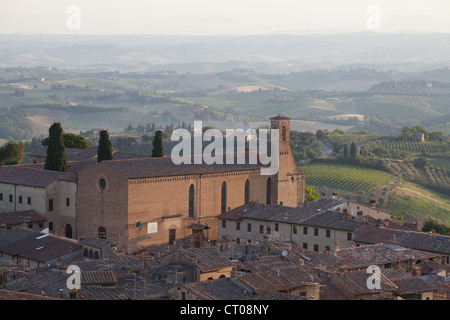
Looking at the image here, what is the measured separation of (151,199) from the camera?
Result: 133ft

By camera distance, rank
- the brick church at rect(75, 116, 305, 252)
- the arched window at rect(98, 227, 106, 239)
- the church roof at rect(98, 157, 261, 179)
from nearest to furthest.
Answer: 1. the brick church at rect(75, 116, 305, 252)
2. the arched window at rect(98, 227, 106, 239)
3. the church roof at rect(98, 157, 261, 179)

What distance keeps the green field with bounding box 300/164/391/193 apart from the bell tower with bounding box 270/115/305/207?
1854 centimetres

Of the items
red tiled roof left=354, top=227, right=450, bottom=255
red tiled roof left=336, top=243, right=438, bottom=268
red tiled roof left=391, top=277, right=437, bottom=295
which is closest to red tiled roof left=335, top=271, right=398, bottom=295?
red tiled roof left=391, top=277, right=437, bottom=295

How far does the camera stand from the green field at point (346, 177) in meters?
69.3

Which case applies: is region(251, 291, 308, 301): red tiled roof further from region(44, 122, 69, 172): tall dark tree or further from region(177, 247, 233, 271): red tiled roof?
region(44, 122, 69, 172): tall dark tree

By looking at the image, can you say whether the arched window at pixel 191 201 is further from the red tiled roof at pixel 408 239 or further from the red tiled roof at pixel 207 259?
the red tiled roof at pixel 207 259

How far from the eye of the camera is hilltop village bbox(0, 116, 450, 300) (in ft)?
74.7

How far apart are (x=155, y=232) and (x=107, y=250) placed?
915 centimetres

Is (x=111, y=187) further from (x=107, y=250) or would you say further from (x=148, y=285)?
(x=148, y=285)

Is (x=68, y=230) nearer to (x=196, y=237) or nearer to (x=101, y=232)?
(x=101, y=232)

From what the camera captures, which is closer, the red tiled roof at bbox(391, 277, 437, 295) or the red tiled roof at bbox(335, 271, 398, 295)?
the red tiled roof at bbox(335, 271, 398, 295)

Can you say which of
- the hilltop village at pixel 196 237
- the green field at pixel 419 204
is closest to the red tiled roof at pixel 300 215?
the hilltop village at pixel 196 237

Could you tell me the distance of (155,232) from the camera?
132 feet
